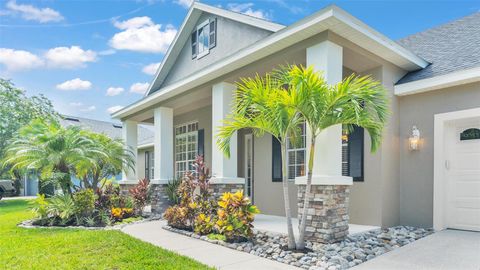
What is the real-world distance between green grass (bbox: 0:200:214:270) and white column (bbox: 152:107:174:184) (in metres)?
3.36

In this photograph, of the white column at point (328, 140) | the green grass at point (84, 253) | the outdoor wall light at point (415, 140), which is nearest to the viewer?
the green grass at point (84, 253)

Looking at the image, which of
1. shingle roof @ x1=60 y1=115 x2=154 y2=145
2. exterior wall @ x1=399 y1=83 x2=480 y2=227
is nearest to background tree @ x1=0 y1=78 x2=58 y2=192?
Answer: shingle roof @ x1=60 y1=115 x2=154 y2=145

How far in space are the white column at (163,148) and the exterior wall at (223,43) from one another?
174cm

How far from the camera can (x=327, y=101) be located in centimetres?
473

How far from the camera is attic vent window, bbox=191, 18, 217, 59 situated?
9649 millimetres

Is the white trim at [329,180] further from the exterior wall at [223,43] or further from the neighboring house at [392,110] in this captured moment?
the exterior wall at [223,43]

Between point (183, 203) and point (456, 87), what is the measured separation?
6030 mm

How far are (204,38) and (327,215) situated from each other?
23.1ft

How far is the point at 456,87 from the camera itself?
6219 millimetres

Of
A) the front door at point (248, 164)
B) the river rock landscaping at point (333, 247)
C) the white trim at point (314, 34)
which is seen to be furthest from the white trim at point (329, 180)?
the front door at point (248, 164)

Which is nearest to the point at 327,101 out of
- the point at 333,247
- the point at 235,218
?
the point at 333,247

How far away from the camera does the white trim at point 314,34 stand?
201 inches

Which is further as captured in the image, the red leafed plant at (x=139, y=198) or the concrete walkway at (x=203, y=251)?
the red leafed plant at (x=139, y=198)

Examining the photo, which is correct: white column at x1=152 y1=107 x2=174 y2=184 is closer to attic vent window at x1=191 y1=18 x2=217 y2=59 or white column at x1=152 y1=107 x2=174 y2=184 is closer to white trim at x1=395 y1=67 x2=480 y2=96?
attic vent window at x1=191 y1=18 x2=217 y2=59
